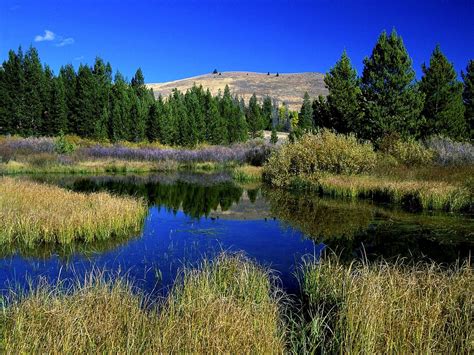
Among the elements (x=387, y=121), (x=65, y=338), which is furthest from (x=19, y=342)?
(x=387, y=121)

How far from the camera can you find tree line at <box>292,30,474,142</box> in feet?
96.7

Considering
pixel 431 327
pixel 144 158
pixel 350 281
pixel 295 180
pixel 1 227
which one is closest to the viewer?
pixel 431 327

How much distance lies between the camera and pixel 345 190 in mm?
22500

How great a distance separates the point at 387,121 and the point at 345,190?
10023mm

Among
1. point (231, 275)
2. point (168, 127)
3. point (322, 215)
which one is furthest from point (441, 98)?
point (168, 127)

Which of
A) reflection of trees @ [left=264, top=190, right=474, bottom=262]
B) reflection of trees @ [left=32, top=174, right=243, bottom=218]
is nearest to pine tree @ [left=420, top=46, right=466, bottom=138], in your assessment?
reflection of trees @ [left=264, top=190, right=474, bottom=262]

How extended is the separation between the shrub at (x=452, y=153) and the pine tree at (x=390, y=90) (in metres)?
4.35

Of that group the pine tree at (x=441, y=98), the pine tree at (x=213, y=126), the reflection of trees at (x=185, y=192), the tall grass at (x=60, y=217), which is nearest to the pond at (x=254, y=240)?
the reflection of trees at (x=185, y=192)

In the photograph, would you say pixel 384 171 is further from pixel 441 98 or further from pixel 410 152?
pixel 441 98

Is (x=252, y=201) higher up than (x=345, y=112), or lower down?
lower down

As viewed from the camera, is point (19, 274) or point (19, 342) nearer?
point (19, 342)

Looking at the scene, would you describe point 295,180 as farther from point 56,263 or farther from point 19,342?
point 19,342

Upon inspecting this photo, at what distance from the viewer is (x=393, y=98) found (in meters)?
29.4

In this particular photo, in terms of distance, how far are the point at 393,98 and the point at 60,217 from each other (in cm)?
2480
